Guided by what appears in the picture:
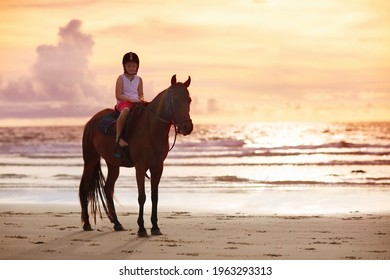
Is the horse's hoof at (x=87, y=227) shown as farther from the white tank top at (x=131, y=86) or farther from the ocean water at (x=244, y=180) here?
the ocean water at (x=244, y=180)

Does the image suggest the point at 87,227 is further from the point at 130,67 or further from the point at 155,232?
the point at 130,67

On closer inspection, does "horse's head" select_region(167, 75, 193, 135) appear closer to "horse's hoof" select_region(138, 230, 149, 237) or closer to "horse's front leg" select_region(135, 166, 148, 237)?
"horse's front leg" select_region(135, 166, 148, 237)

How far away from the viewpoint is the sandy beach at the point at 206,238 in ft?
23.6

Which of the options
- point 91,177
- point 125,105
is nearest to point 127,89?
point 125,105

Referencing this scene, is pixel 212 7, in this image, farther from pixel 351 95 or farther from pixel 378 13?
pixel 351 95

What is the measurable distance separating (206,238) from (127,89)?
6.03 feet

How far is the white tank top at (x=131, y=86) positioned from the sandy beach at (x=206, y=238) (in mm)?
1563

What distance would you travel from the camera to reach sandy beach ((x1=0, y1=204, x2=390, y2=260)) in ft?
23.6

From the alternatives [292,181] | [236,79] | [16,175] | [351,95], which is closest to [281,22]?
[292,181]

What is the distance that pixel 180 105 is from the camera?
753 cm

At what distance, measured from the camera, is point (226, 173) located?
703 inches

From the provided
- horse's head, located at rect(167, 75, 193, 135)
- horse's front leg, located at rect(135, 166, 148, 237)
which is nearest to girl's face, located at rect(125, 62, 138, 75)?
horse's head, located at rect(167, 75, 193, 135)

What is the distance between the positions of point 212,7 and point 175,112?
16.7ft

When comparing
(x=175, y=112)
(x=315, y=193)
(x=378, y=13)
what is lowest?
(x=315, y=193)
